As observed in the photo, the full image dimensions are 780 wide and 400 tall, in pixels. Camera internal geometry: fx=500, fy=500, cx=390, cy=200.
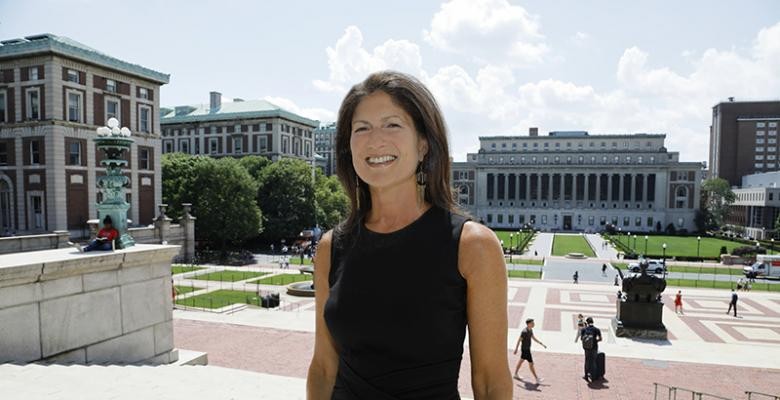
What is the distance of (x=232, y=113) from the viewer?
76750mm

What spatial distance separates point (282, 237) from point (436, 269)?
59156 millimetres

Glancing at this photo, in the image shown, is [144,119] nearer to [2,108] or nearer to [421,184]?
[2,108]

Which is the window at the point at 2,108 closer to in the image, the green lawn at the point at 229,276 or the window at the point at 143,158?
the window at the point at 143,158

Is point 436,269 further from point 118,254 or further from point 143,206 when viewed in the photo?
point 143,206

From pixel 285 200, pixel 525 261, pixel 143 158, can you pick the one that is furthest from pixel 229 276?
pixel 525 261

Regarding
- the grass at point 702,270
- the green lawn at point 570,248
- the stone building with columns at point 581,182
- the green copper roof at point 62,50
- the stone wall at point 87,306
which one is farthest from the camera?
the stone building with columns at point 581,182

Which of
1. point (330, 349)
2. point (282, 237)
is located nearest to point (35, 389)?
point (330, 349)

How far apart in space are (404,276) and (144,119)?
49.5 m

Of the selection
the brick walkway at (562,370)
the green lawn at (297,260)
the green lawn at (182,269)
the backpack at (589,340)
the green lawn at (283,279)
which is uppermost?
the backpack at (589,340)

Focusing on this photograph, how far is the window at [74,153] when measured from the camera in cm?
3938

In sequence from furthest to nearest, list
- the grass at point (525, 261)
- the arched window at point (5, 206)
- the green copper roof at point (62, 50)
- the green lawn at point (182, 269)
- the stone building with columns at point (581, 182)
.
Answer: the stone building with columns at point (581, 182) < the grass at point (525, 261) < the arched window at point (5, 206) < the green lawn at point (182, 269) < the green copper roof at point (62, 50)

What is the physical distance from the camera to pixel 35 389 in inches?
272

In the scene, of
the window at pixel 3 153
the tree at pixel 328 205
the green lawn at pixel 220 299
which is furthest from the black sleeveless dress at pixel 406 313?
the tree at pixel 328 205

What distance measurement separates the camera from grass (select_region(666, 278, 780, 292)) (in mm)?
37781
